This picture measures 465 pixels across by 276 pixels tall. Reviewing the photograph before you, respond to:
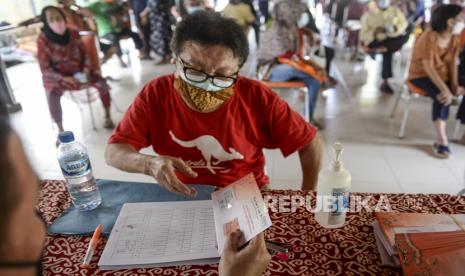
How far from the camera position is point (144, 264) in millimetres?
754

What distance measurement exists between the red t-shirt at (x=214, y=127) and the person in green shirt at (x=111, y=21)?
11.6ft

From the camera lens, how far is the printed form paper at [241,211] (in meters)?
0.68

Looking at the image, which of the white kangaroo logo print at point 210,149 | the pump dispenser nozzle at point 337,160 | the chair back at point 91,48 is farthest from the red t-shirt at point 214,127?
the chair back at point 91,48

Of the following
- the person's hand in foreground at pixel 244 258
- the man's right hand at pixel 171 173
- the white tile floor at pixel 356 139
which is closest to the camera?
the person's hand in foreground at pixel 244 258

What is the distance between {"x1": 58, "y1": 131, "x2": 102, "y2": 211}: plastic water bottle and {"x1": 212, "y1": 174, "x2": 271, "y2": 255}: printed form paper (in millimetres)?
358

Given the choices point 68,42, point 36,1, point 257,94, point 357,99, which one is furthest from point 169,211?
point 36,1

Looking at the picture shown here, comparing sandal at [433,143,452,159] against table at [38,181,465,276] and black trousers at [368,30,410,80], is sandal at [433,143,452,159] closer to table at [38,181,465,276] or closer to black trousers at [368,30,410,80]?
black trousers at [368,30,410,80]

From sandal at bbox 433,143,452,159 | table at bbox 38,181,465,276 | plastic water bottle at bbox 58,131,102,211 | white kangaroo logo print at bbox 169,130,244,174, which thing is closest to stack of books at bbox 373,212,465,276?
table at bbox 38,181,465,276

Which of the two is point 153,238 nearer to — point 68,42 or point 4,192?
point 4,192

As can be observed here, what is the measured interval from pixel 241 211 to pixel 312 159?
0.58m

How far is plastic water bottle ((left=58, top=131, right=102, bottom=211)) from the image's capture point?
3.07ft

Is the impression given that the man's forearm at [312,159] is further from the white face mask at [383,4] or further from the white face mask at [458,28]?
the white face mask at [383,4]

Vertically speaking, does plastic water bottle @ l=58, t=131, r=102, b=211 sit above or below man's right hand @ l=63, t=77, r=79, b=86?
above

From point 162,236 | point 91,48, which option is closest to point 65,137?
point 162,236
